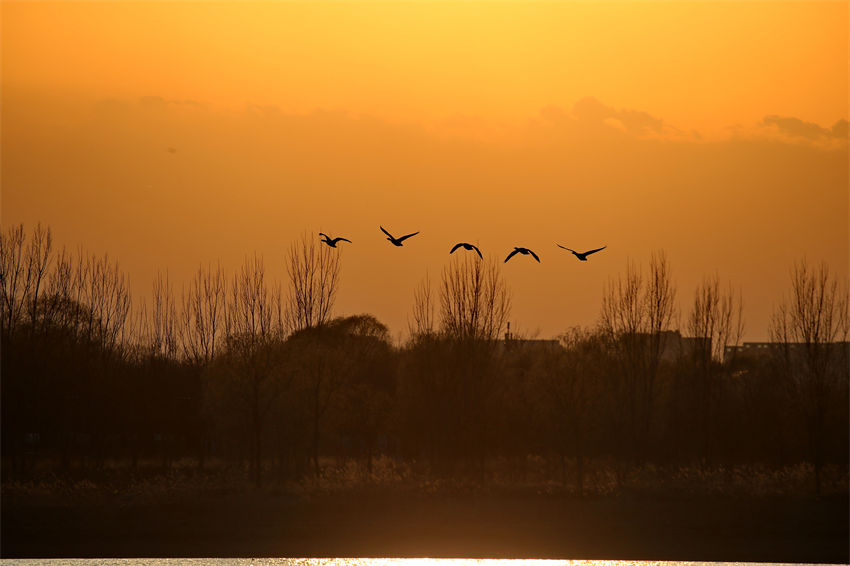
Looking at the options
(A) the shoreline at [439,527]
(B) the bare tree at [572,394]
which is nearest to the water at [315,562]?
(A) the shoreline at [439,527]

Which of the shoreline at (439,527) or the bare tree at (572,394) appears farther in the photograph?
the bare tree at (572,394)

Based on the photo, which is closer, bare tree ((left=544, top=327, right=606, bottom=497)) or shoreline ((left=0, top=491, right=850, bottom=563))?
shoreline ((left=0, top=491, right=850, bottom=563))

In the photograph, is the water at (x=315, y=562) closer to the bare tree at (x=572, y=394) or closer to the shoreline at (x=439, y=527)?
the shoreline at (x=439, y=527)

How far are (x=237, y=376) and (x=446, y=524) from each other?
932 centimetres

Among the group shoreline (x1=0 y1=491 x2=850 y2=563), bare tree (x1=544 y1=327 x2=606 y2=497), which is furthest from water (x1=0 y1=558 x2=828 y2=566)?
bare tree (x1=544 y1=327 x2=606 y2=497)

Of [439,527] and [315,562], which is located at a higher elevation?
[439,527]

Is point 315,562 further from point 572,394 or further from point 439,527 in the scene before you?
point 572,394

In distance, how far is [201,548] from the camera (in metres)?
25.8

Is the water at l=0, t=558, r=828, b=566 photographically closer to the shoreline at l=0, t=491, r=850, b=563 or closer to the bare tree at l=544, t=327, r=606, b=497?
the shoreline at l=0, t=491, r=850, b=563

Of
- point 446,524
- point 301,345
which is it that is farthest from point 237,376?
point 446,524

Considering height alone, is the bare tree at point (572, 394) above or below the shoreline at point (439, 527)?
above

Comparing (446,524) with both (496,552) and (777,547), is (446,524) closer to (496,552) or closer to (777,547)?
(496,552)

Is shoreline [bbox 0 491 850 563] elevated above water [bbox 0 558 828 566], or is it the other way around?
shoreline [bbox 0 491 850 563]

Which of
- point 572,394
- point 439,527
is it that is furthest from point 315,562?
point 572,394
